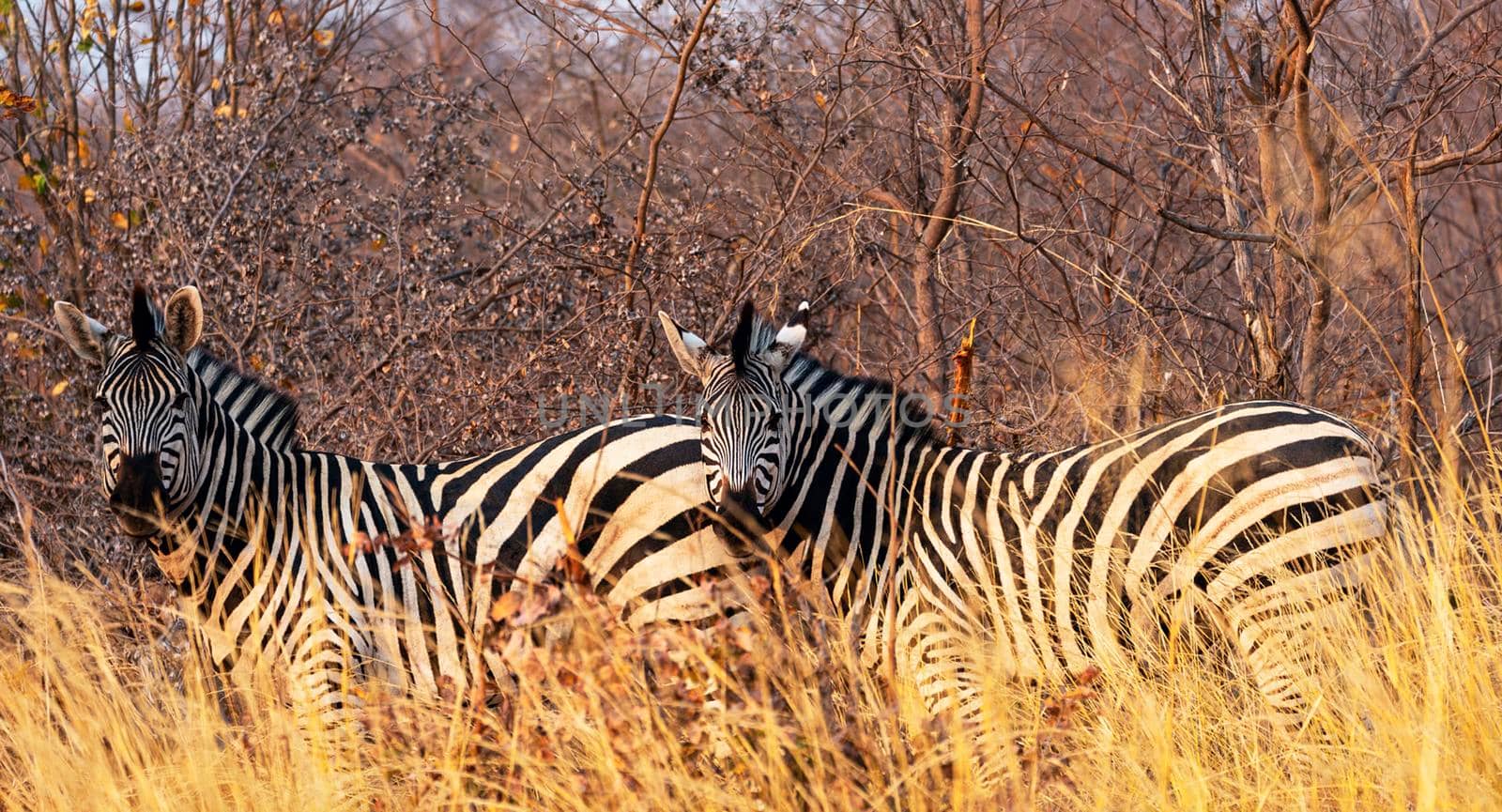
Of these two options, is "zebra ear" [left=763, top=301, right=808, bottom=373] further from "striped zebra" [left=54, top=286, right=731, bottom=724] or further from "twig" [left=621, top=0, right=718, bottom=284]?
"twig" [left=621, top=0, right=718, bottom=284]

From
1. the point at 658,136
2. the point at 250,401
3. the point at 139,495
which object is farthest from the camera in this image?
the point at 658,136

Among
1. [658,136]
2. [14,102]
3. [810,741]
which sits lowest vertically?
[810,741]

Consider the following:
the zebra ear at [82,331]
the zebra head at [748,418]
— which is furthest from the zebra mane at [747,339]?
the zebra ear at [82,331]

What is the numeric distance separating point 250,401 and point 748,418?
1.40 m

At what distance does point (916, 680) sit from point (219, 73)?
17.1 feet

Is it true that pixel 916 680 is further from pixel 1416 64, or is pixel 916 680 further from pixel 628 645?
pixel 1416 64

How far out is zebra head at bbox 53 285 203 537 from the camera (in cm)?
353

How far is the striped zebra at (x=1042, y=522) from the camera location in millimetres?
3367

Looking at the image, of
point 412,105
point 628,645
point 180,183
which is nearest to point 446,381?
point 180,183

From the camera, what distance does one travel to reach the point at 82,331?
3.73 metres

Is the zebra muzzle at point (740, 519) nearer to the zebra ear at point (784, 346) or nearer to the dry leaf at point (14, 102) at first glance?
the zebra ear at point (784, 346)

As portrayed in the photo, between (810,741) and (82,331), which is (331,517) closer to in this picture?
(82,331)

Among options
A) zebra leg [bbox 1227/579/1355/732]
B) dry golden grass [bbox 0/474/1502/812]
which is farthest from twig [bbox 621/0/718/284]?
zebra leg [bbox 1227/579/1355/732]

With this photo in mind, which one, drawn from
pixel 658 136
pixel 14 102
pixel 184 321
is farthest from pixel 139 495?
pixel 14 102
